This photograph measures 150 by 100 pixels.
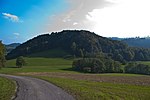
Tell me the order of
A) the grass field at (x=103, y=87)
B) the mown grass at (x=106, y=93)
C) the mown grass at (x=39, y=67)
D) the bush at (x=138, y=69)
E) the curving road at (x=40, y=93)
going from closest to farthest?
the curving road at (x=40, y=93)
the mown grass at (x=106, y=93)
the grass field at (x=103, y=87)
the mown grass at (x=39, y=67)
the bush at (x=138, y=69)

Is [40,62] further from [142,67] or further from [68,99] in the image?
[68,99]

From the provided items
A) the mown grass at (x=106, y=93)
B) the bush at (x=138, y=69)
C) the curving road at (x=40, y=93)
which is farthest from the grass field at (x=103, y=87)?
the bush at (x=138, y=69)

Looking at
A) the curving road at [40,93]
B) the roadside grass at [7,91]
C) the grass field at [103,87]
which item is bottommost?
the grass field at [103,87]

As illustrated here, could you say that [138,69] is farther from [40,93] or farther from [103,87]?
[40,93]

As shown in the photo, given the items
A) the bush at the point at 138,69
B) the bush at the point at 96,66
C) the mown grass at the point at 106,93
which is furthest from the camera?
the bush at the point at 96,66

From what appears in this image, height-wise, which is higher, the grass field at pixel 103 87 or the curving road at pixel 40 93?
the curving road at pixel 40 93

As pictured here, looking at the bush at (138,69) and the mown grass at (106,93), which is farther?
the bush at (138,69)

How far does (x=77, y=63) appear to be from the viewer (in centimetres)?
13938

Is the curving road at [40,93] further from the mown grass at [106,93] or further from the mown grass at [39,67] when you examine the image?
the mown grass at [39,67]

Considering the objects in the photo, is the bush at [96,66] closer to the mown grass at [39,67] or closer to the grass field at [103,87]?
the mown grass at [39,67]

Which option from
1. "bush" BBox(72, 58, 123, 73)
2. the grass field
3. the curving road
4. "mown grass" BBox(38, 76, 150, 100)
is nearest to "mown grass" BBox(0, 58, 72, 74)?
"bush" BBox(72, 58, 123, 73)

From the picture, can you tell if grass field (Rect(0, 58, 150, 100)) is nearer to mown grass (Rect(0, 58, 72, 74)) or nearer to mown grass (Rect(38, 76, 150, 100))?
mown grass (Rect(38, 76, 150, 100))

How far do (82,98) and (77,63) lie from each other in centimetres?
11538

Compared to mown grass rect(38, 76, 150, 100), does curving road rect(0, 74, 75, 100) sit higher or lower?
higher
